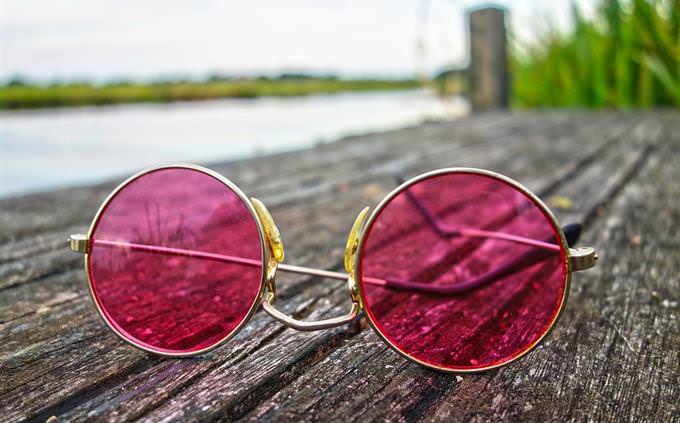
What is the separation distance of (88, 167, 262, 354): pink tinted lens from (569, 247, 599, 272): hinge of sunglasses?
38cm

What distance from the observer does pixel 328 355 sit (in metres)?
0.74

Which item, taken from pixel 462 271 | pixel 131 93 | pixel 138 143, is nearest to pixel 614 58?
pixel 462 271

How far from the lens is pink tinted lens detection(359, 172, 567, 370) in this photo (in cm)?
72

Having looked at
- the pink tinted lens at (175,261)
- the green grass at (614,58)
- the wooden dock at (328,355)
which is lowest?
the wooden dock at (328,355)

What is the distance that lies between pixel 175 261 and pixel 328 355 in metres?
0.31

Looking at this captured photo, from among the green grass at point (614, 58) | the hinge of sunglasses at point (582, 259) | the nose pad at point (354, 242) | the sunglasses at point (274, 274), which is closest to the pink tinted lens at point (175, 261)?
the sunglasses at point (274, 274)

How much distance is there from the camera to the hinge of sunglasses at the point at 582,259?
2.28 feet

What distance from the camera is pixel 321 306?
2.99 feet

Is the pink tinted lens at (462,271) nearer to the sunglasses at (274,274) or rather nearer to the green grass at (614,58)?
the sunglasses at (274,274)

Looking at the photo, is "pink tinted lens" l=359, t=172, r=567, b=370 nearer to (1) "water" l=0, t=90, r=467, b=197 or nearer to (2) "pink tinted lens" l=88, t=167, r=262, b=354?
(2) "pink tinted lens" l=88, t=167, r=262, b=354

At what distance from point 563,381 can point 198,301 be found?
496 mm

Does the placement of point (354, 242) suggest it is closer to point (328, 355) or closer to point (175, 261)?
point (328, 355)

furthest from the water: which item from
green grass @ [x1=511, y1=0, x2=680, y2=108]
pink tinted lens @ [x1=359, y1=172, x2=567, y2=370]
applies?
pink tinted lens @ [x1=359, y1=172, x2=567, y2=370]

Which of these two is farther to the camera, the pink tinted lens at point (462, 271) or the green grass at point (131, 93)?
the green grass at point (131, 93)
